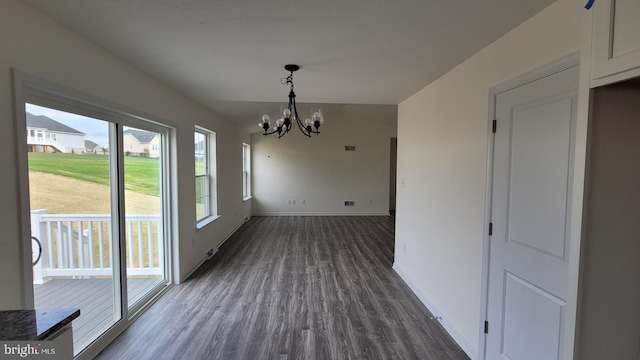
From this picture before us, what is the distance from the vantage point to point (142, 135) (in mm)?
2736

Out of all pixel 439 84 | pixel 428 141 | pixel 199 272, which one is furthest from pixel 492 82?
pixel 199 272

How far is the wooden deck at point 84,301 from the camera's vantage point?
175cm

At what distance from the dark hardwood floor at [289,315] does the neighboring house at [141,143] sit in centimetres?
164

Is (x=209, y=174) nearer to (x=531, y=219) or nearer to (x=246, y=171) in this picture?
(x=246, y=171)

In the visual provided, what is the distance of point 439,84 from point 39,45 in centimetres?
301

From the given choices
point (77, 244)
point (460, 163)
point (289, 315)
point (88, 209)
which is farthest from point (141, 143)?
point (460, 163)

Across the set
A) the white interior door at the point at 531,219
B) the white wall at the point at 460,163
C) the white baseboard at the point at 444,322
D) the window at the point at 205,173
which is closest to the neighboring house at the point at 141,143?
the window at the point at 205,173

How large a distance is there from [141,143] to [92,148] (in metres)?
Result: 0.68

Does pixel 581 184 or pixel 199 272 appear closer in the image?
pixel 581 184

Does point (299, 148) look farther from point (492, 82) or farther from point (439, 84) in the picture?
point (492, 82)

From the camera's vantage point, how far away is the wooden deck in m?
A: 1.75

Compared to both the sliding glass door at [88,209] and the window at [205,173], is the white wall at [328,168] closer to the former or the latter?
the window at [205,173]

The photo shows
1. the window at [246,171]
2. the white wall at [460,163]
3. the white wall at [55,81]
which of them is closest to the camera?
the white wall at [55,81]

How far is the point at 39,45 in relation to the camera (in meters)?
1.49
